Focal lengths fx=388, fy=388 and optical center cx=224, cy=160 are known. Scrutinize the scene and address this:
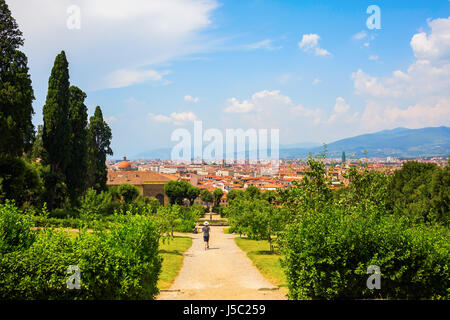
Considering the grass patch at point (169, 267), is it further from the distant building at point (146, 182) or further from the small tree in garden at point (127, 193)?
the distant building at point (146, 182)

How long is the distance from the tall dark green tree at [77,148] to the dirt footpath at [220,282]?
1043 inches

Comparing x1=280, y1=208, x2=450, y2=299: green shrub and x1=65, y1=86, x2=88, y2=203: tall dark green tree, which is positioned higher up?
x1=65, y1=86, x2=88, y2=203: tall dark green tree

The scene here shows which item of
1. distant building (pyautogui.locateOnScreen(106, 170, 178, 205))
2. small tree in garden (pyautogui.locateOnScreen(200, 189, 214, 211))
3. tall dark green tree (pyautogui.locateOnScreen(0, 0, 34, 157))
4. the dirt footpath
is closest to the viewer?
the dirt footpath

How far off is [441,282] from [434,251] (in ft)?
2.77

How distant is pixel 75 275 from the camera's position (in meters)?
7.82

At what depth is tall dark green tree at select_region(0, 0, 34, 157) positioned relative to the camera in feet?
99.1

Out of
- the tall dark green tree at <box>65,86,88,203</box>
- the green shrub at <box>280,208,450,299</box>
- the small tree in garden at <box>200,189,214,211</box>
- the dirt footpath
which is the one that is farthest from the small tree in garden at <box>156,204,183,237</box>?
the small tree in garden at <box>200,189,214,211</box>

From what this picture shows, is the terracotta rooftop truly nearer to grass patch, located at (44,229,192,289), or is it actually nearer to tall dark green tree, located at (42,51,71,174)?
tall dark green tree, located at (42,51,71,174)

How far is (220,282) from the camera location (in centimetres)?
1318

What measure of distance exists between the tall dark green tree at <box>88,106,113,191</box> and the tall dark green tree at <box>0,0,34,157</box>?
62.9 feet

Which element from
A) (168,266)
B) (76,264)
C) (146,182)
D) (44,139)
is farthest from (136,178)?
(76,264)

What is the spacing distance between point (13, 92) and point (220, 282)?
26168 millimetres

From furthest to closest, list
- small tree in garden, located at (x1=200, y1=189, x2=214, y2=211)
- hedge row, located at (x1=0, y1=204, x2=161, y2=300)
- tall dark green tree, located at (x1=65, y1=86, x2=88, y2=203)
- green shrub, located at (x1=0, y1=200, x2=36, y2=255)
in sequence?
small tree in garden, located at (x1=200, y1=189, x2=214, y2=211), tall dark green tree, located at (x1=65, y1=86, x2=88, y2=203), green shrub, located at (x1=0, y1=200, x2=36, y2=255), hedge row, located at (x1=0, y1=204, x2=161, y2=300)

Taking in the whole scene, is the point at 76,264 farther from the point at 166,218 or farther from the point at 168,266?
the point at 166,218
